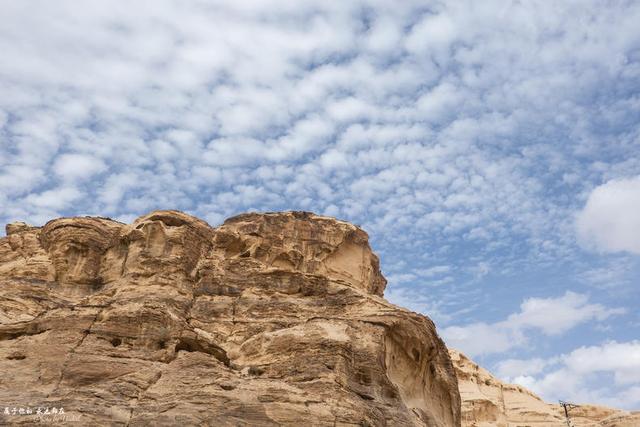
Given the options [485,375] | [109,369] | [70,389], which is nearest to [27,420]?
[70,389]

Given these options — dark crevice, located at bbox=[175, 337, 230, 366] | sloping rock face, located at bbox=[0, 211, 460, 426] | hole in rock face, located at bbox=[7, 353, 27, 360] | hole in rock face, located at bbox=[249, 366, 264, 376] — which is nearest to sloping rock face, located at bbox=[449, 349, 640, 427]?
sloping rock face, located at bbox=[0, 211, 460, 426]

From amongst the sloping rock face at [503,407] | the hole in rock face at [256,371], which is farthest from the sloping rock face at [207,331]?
the sloping rock face at [503,407]

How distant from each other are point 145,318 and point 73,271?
11578mm

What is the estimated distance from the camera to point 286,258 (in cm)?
4319

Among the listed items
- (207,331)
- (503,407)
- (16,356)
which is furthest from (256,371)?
(503,407)

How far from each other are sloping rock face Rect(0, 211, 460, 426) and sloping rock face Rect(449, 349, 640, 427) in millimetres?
41143

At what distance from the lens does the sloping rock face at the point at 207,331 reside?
2473 centimetres

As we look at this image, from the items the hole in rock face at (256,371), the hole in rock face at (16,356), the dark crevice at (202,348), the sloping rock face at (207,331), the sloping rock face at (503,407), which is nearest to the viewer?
the sloping rock face at (207,331)

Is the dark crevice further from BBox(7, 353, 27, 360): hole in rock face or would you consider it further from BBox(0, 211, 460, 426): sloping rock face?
BBox(7, 353, 27, 360): hole in rock face

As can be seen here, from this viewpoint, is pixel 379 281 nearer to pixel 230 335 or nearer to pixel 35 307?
pixel 230 335

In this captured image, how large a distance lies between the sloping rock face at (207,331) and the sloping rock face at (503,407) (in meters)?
41.1

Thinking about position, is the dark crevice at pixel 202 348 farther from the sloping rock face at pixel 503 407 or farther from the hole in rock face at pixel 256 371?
the sloping rock face at pixel 503 407

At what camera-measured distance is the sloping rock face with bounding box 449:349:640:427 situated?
8119 cm

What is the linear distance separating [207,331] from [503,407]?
66588 millimetres
